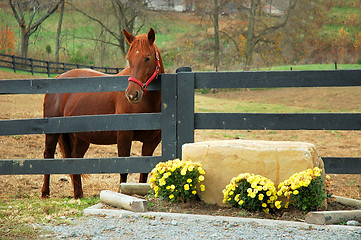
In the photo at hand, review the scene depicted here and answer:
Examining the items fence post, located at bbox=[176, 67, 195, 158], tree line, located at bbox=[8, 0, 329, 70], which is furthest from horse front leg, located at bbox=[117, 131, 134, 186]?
tree line, located at bbox=[8, 0, 329, 70]

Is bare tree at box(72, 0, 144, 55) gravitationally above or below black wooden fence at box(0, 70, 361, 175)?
above

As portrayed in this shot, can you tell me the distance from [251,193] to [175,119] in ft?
5.64

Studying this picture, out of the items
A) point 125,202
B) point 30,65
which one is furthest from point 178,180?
point 30,65

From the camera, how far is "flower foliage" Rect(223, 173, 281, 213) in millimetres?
4414

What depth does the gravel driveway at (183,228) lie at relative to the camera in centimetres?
379

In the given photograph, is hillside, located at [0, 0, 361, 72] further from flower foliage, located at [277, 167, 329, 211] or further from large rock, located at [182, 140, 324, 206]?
flower foliage, located at [277, 167, 329, 211]

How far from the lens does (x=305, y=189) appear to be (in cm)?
442

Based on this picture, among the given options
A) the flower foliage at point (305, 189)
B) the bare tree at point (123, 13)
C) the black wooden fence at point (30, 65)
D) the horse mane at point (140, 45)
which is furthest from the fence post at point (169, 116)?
the black wooden fence at point (30, 65)

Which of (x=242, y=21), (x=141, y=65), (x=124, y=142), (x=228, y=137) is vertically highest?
(x=242, y=21)

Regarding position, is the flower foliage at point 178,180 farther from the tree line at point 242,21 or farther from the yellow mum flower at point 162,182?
the tree line at point 242,21

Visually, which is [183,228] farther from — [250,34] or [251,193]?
[250,34]

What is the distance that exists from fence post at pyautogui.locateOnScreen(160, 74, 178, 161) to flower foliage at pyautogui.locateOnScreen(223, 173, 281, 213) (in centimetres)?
135

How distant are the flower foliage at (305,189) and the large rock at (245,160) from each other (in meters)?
0.17

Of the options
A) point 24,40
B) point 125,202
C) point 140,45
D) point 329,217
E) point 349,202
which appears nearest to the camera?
point 329,217
